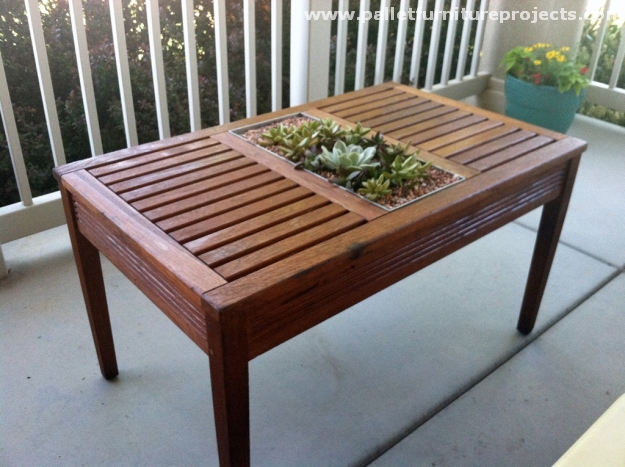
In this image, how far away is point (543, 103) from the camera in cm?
306

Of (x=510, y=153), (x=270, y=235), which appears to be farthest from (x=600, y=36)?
(x=270, y=235)

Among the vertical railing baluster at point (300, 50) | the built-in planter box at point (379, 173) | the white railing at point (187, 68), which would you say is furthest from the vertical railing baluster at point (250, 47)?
the built-in planter box at point (379, 173)

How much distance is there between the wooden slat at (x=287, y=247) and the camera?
41.8 inches

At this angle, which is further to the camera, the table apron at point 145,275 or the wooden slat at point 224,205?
the wooden slat at point 224,205

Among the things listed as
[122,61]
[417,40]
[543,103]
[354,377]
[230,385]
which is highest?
[122,61]

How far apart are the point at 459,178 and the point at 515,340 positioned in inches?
26.8

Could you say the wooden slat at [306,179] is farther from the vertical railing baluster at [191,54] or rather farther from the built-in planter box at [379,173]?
the vertical railing baluster at [191,54]

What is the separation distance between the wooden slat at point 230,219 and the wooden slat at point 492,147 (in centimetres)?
41

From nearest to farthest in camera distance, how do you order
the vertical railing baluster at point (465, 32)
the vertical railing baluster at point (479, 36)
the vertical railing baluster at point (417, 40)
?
the vertical railing baluster at point (417, 40) < the vertical railing baluster at point (465, 32) < the vertical railing baluster at point (479, 36)

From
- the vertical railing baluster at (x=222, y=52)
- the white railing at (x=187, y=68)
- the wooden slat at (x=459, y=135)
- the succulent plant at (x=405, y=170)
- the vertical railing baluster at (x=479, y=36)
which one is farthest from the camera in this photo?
the vertical railing baluster at (x=479, y=36)

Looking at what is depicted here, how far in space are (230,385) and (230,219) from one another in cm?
33

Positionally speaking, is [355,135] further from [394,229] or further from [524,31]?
[524,31]

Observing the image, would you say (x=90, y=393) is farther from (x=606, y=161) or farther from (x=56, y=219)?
(x=606, y=161)

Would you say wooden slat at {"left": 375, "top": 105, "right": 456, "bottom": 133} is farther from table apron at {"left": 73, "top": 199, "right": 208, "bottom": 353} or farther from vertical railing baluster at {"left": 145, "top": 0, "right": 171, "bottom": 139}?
vertical railing baluster at {"left": 145, "top": 0, "right": 171, "bottom": 139}
